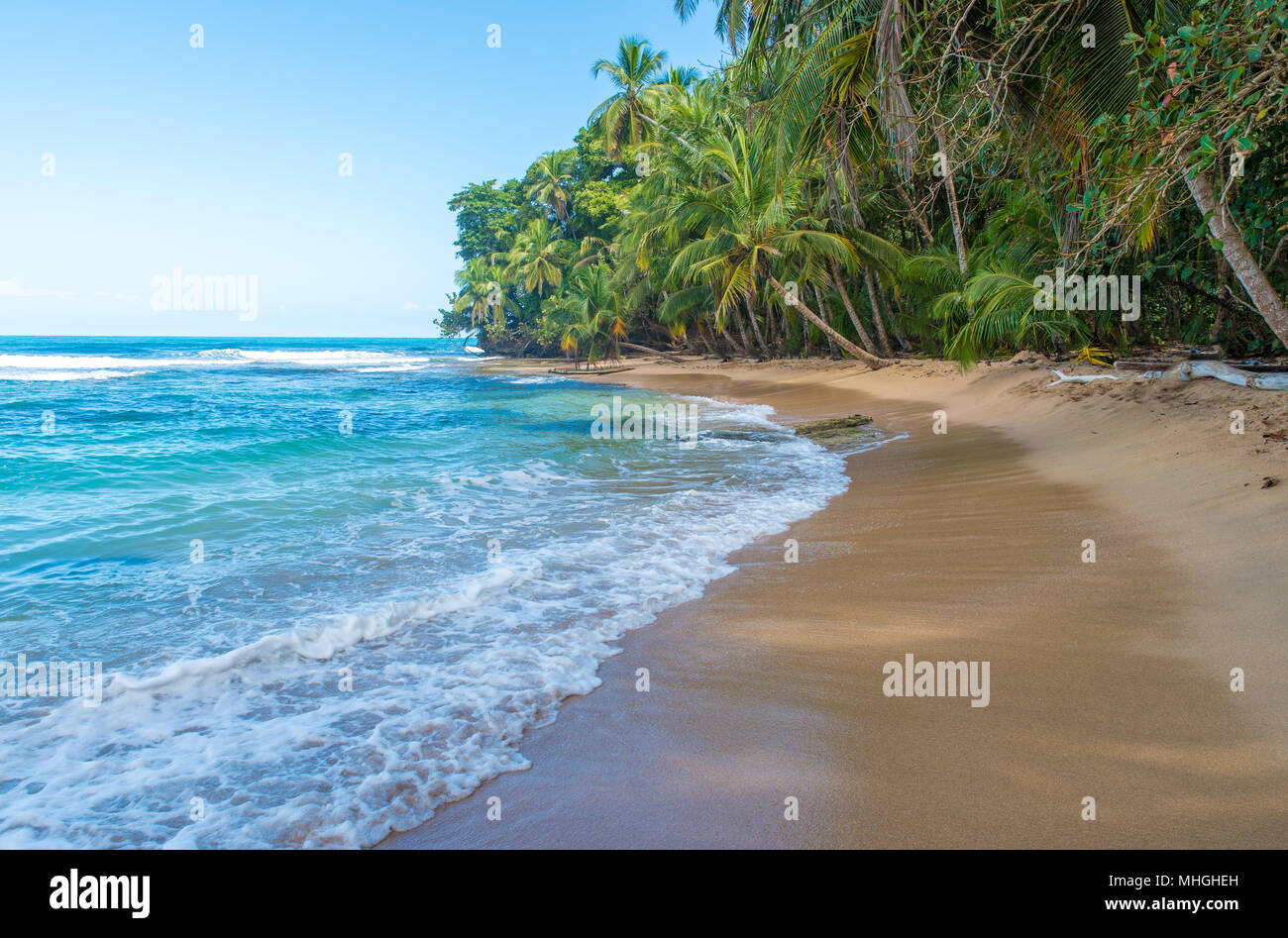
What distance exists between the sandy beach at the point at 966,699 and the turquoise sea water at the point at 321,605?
38cm

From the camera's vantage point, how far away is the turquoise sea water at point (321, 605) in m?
2.63

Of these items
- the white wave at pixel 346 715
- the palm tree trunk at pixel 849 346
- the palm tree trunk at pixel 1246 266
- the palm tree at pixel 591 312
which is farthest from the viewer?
the palm tree at pixel 591 312

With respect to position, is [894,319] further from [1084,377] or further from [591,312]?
[591,312]

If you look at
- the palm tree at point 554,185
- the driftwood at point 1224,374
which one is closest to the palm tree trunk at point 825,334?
the driftwood at point 1224,374

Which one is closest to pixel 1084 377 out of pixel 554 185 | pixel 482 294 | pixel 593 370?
pixel 593 370

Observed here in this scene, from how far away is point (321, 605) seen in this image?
4633 mm

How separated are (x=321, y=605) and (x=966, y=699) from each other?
401 cm

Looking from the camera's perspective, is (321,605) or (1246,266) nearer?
(321,605)

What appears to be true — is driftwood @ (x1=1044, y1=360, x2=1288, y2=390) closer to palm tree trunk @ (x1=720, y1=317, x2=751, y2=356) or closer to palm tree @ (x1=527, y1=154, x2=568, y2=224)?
palm tree trunk @ (x1=720, y1=317, x2=751, y2=356)

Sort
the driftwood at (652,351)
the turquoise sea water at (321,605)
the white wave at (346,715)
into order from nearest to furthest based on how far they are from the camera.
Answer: the white wave at (346,715)
the turquoise sea water at (321,605)
the driftwood at (652,351)

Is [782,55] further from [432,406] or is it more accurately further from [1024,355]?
[432,406]

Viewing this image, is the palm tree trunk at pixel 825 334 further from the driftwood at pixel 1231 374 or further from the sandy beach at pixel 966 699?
the sandy beach at pixel 966 699

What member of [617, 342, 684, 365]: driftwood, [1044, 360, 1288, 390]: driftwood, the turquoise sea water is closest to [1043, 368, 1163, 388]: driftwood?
[1044, 360, 1288, 390]: driftwood
